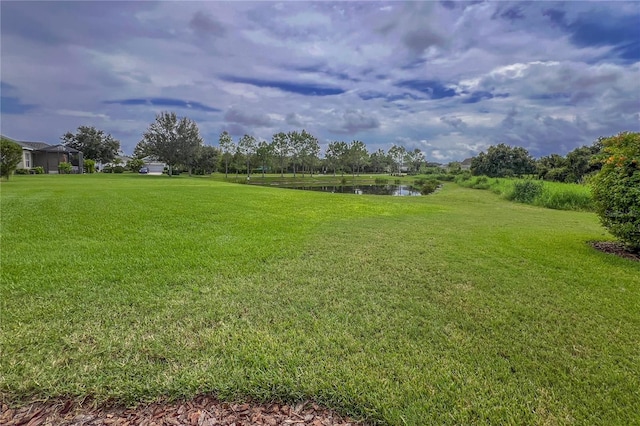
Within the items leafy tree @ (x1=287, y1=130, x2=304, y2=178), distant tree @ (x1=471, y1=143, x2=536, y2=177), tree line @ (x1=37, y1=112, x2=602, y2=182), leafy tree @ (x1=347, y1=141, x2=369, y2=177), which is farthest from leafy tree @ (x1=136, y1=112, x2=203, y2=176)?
distant tree @ (x1=471, y1=143, x2=536, y2=177)

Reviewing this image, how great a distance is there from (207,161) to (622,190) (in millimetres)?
49002

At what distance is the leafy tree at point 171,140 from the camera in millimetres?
38906

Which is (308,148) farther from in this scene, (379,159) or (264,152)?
(379,159)

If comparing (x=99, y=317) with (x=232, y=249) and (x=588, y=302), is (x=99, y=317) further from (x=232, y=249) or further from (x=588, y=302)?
(x=588, y=302)

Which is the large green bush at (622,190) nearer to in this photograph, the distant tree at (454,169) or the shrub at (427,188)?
the shrub at (427,188)

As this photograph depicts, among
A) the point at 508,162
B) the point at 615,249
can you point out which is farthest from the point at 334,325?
the point at 508,162

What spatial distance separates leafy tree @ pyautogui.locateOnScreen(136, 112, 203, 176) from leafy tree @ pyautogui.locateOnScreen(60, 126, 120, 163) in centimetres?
1524

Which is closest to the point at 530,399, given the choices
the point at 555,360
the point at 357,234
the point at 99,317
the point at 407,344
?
the point at 555,360

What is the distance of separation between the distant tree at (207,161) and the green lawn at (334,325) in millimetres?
43805

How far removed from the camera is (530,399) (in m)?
2.22

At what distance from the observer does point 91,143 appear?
49.2m

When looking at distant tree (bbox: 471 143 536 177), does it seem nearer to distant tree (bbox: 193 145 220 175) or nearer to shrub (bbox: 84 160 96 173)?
distant tree (bbox: 193 145 220 175)

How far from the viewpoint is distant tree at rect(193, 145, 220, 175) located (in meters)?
47.7

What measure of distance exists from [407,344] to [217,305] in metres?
2.00
